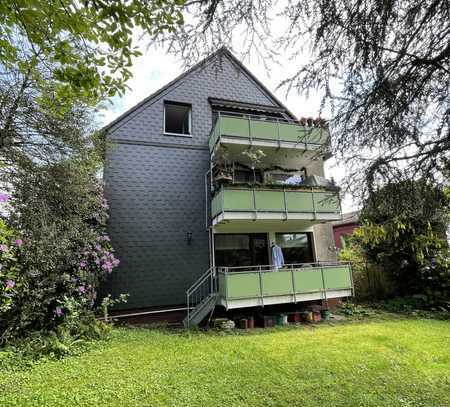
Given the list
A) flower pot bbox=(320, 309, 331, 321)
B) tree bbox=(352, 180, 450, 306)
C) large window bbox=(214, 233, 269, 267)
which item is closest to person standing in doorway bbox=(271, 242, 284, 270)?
large window bbox=(214, 233, 269, 267)

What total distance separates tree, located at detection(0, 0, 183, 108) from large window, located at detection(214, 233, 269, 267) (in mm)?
8375

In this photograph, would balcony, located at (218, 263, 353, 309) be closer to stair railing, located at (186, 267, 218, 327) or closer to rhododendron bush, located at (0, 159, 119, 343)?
stair railing, located at (186, 267, 218, 327)

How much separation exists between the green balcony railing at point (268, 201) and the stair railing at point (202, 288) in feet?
7.52

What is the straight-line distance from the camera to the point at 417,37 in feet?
11.5

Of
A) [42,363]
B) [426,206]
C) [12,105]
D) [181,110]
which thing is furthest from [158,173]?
[426,206]

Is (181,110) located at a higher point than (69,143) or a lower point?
higher

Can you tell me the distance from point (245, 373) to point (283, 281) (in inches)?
165

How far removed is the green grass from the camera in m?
4.00

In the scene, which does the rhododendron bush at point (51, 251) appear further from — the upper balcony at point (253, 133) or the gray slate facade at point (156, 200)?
the upper balcony at point (253, 133)

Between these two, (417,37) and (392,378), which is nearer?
(417,37)

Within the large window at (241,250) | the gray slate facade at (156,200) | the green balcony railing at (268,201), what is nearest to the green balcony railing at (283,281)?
the large window at (241,250)

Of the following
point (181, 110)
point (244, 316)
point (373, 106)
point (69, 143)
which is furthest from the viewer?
point (181, 110)

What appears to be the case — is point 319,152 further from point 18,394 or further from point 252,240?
point 252,240

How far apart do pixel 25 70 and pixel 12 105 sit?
3362 millimetres
